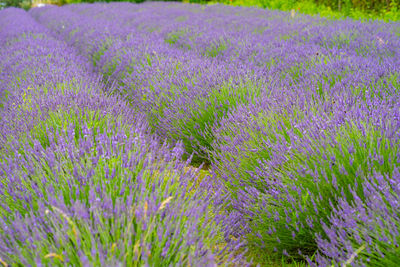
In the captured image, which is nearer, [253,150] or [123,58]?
[253,150]

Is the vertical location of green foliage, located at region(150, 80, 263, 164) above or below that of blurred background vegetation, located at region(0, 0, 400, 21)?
below

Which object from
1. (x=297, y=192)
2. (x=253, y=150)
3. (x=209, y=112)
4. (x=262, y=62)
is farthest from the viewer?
(x=262, y=62)

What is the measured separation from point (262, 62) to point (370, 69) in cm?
140

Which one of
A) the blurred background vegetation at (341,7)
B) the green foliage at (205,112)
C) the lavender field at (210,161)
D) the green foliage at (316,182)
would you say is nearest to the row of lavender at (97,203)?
the lavender field at (210,161)

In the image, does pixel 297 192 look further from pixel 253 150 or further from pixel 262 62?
pixel 262 62

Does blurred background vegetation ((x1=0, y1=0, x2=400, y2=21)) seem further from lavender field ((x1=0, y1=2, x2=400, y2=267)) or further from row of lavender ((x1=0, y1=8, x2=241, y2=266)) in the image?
row of lavender ((x1=0, y1=8, x2=241, y2=266))

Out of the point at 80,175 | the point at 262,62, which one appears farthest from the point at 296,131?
the point at 262,62

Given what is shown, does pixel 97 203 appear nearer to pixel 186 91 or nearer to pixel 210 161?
pixel 210 161

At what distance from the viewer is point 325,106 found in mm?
2475

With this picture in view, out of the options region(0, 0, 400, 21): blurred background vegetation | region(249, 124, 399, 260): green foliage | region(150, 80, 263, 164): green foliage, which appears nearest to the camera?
region(249, 124, 399, 260): green foliage

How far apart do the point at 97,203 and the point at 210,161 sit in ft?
6.08

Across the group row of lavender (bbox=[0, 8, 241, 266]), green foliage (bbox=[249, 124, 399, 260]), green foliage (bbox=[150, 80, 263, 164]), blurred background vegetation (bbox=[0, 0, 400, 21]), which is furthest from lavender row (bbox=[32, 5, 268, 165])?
blurred background vegetation (bbox=[0, 0, 400, 21])

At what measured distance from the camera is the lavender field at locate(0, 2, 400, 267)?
4.30ft

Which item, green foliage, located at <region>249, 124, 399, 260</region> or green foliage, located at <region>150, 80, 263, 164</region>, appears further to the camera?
green foliage, located at <region>150, 80, 263, 164</region>
